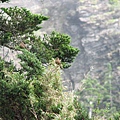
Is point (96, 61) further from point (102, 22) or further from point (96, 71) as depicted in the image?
point (102, 22)

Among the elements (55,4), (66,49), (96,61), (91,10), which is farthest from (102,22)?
(66,49)

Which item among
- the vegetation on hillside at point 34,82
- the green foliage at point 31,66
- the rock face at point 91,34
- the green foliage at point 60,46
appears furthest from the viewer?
the rock face at point 91,34

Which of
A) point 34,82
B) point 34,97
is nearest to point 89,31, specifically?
point 34,82

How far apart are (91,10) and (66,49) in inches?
1415

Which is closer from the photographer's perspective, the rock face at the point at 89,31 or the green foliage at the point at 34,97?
the green foliage at the point at 34,97

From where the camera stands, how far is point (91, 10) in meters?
40.8

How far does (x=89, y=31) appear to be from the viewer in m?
38.8

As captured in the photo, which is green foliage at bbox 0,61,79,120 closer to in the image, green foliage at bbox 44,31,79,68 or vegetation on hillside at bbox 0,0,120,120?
vegetation on hillside at bbox 0,0,120,120

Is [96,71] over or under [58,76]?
over

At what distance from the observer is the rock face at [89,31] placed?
36625mm

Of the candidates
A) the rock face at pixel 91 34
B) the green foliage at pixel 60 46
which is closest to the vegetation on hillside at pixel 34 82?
the green foliage at pixel 60 46

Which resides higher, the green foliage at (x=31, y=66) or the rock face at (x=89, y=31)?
the rock face at (x=89, y=31)

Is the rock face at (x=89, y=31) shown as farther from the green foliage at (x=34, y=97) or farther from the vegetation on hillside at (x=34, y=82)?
the green foliage at (x=34, y=97)

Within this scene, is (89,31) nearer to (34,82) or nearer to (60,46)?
(60,46)
